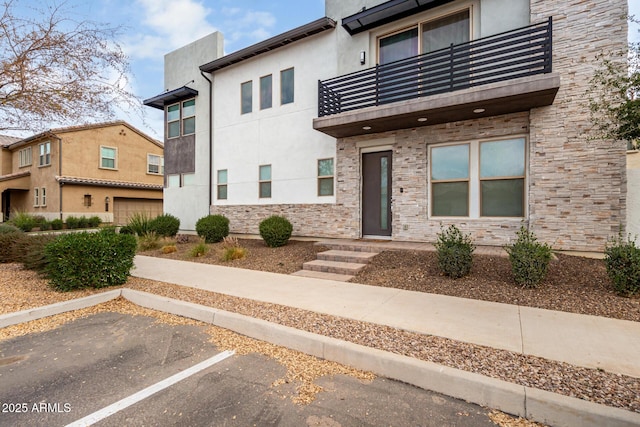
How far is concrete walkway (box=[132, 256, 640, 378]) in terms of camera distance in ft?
10.9

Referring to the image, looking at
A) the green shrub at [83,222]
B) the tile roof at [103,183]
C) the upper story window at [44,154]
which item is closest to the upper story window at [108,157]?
the tile roof at [103,183]

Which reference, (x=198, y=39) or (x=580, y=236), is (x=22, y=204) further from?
(x=580, y=236)

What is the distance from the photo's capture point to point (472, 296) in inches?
209

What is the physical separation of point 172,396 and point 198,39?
618 inches

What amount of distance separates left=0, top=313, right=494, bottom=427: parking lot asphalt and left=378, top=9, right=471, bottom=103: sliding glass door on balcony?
745cm

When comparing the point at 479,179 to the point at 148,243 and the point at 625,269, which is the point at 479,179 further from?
the point at 148,243

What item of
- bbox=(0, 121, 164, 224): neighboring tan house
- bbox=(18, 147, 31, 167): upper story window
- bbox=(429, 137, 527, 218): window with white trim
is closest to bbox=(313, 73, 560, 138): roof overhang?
bbox=(429, 137, 527, 218): window with white trim

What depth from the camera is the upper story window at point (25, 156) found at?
25688mm

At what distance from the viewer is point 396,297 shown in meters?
5.36

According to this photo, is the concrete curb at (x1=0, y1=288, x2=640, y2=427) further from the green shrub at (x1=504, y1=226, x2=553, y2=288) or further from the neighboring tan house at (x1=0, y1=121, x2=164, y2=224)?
the neighboring tan house at (x1=0, y1=121, x2=164, y2=224)

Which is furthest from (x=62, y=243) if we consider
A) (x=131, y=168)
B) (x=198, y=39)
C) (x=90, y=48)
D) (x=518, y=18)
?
(x=131, y=168)

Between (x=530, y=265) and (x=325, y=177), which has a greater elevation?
(x=325, y=177)

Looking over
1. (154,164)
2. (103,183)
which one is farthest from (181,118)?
(154,164)

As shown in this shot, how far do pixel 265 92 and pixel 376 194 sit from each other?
623cm
